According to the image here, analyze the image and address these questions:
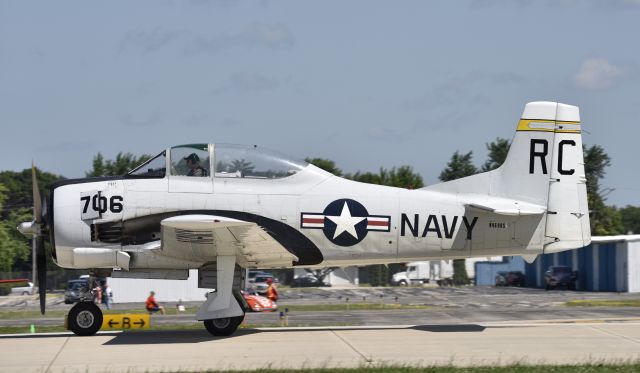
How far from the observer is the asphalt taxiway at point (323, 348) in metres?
12.3

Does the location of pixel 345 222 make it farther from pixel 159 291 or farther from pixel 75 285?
pixel 75 285

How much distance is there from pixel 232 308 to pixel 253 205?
72.3 inches

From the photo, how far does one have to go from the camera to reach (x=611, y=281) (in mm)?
46062

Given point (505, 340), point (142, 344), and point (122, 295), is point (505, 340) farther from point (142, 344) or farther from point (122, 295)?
point (122, 295)

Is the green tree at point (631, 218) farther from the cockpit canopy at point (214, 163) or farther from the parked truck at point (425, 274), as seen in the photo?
the cockpit canopy at point (214, 163)

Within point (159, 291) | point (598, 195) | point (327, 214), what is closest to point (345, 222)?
point (327, 214)

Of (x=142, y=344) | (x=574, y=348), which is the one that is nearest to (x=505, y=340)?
(x=574, y=348)

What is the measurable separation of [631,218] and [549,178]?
113699 mm

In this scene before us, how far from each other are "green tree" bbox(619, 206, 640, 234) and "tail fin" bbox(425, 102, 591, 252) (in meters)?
106

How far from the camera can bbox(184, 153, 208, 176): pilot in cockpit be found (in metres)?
15.5

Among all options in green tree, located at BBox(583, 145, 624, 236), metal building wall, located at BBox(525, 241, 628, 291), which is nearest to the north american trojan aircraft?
metal building wall, located at BBox(525, 241, 628, 291)

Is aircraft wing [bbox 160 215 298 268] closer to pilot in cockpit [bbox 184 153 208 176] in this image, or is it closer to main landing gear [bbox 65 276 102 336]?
pilot in cockpit [bbox 184 153 208 176]

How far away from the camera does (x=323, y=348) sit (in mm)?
13711

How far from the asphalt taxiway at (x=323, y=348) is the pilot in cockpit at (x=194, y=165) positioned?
9.47 ft
